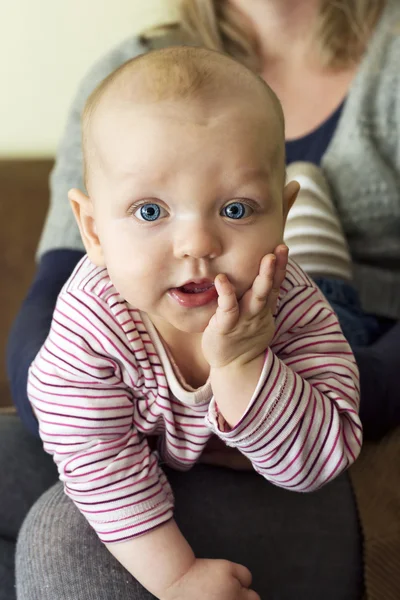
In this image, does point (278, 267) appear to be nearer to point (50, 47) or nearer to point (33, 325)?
point (33, 325)

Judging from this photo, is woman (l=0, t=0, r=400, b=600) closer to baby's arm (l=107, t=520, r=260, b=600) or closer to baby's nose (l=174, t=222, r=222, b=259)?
baby's arm (l=107, t=520, r=260, b=600)

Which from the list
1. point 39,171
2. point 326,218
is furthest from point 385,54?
point 39,171

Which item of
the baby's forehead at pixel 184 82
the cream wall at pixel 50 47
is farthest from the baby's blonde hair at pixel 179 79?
the cream wall at pixel 50 47

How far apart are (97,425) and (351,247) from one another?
0.60m

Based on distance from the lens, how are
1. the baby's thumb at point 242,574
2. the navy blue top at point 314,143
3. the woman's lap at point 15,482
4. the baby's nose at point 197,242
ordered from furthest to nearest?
1. the navy blue top at point 314,143
2. the woman's lap at point 15,482
3. the baby's thumb at point 242,574
4. the baby's nose at point 197,242

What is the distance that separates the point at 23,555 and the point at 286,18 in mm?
966

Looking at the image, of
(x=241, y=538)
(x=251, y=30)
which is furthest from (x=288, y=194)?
(x=251, y=30)

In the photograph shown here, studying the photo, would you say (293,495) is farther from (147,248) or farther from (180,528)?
(147,248)

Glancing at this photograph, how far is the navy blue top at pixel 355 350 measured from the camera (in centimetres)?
77

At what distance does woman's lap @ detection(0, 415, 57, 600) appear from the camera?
29.9 inches

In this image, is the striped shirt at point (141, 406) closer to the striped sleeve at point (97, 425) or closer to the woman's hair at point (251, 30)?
the striped sleeve at point (97, 425)

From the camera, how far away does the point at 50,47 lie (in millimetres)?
1312

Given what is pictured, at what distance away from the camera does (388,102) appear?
102cm

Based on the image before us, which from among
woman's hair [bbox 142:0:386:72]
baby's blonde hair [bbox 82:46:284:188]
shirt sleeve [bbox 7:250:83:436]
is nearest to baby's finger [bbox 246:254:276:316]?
baby's blonde hair [bbox 82:46:284:188]
